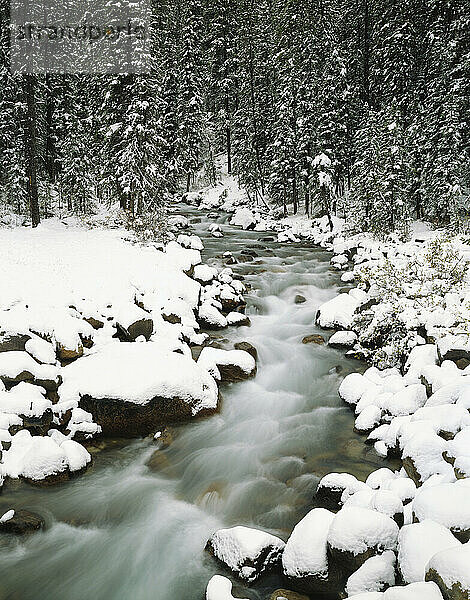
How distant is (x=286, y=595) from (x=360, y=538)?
1114 millimetres

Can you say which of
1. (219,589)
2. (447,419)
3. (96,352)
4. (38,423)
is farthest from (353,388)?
(38,423)

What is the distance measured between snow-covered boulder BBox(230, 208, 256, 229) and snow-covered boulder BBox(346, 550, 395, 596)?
85.3 ft

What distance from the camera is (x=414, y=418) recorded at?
6699 millimetres

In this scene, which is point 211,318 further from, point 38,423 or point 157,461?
point 38,423

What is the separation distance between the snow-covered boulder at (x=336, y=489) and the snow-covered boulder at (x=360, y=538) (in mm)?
1367

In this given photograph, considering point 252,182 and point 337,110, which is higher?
point 337,110

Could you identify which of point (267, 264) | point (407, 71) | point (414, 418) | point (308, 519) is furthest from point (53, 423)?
point (407, 71)

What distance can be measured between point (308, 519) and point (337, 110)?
2509cm

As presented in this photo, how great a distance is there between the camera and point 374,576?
4.41 m

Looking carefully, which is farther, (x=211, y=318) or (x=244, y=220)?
(x=244, y=220)

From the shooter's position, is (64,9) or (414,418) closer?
(414,418)

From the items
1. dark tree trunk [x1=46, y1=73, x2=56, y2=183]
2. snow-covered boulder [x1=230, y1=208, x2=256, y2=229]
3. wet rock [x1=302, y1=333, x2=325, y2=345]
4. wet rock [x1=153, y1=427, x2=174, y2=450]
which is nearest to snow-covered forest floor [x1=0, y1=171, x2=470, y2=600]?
wet rock [x1=153, y1=427, x2=174, y2=450]

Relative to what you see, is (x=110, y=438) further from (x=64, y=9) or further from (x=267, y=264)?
(x=64, y=9)

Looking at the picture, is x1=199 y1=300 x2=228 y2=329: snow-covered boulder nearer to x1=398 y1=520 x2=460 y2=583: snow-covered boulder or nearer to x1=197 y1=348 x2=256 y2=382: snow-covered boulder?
x1=197 y1=348 x2=256 y2=382: snow-covered boulder
